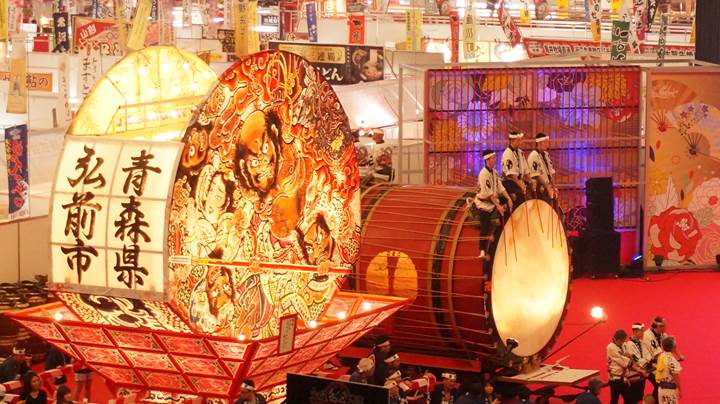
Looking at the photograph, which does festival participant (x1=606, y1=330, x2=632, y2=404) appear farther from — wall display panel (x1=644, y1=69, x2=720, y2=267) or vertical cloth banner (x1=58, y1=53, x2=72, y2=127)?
vertical cloth banner (x1=58, y1=53, x2=72, y2=127)

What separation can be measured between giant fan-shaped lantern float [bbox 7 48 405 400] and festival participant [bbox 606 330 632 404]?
248 centimetres

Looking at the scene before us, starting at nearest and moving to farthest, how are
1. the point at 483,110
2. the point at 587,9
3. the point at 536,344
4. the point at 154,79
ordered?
the point at 154,79 < the point at 536,344 < the point at 483,110 < the point at 587,9

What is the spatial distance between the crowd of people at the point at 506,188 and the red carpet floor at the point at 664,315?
2.03 metres

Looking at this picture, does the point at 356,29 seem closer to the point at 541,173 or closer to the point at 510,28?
the point at 510,28

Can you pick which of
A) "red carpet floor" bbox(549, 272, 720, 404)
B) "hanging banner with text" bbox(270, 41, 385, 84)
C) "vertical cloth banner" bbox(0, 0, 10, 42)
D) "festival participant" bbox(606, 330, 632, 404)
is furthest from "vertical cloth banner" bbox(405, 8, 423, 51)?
"festival participant" bbox(606, 330, 632, 404)

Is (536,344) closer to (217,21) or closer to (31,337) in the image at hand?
(31,337)

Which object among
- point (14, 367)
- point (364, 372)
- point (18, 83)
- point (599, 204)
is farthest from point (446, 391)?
point (18, 83)

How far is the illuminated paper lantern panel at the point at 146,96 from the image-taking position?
11273mm

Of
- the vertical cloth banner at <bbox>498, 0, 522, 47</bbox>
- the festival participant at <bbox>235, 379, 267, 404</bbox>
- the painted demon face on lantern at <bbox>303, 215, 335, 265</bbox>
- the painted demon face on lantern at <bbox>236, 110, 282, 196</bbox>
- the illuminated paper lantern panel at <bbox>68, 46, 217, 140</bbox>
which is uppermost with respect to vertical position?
the vertical cloth banner at <bbox>498, 0, 522, 47</bbox>

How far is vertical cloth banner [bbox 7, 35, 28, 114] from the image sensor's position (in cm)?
1811

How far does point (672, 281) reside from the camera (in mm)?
20016

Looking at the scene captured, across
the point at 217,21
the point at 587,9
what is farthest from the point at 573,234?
the point at 217,21

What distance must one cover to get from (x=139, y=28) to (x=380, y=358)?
30.7 ft

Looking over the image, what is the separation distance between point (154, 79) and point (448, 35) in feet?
91.1
